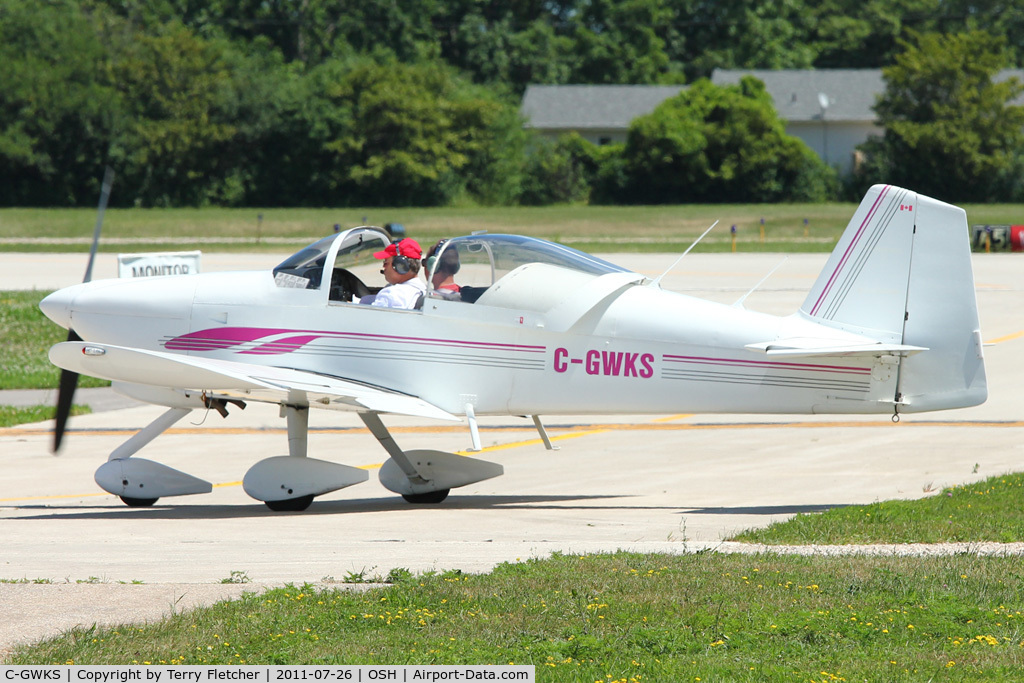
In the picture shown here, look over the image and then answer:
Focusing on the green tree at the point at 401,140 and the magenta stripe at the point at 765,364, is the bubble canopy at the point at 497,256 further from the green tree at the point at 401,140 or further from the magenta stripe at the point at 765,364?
the green tree at the point at 401,140

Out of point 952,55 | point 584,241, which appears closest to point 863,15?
point 952,55

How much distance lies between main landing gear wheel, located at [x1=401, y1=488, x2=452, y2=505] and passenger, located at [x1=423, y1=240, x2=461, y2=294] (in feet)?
6.08

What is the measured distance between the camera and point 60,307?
396 inches

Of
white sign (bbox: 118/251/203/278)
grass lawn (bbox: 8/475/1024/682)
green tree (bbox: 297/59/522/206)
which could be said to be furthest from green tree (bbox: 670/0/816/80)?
grass lawn (bbox: 8/475/1024/682)

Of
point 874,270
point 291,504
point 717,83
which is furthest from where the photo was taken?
point 717,83

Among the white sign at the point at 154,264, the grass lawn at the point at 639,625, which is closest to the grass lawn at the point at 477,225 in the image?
the white sign at the point at 154,264

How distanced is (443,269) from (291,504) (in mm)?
2360

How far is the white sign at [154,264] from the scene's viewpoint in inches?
591

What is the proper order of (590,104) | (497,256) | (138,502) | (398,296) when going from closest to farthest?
(497,256)
(398,296)
(138,502)
(590,104)

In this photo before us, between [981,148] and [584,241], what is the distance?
3037cm

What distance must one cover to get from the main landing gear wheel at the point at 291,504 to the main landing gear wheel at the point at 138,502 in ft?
3.60

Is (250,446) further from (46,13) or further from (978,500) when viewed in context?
(46,13)

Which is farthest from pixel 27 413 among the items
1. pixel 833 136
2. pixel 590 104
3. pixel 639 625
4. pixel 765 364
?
pixel 833 136

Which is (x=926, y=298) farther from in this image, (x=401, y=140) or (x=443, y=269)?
(x=401, y=140)
